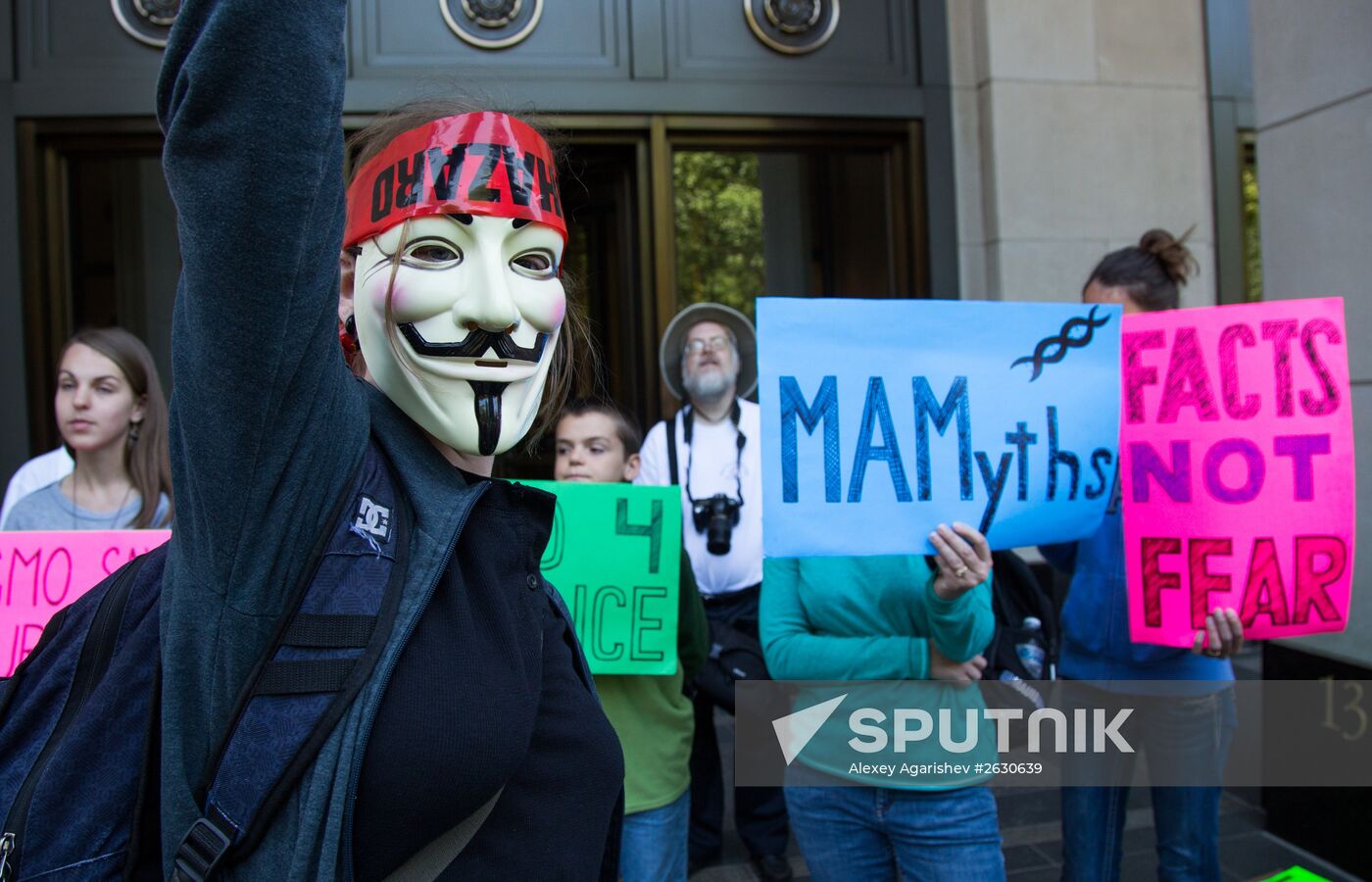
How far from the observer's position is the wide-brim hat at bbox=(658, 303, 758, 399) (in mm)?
4680

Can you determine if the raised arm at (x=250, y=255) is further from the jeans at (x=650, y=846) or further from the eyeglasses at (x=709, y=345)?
the eyeglasses at (x=709, y=345)

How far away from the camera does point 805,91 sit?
5.39 metres

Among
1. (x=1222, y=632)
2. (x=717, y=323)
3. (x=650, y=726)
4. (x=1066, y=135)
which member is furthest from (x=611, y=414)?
(x=1066, y=135)

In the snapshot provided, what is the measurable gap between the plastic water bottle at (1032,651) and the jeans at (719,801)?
1576 mm

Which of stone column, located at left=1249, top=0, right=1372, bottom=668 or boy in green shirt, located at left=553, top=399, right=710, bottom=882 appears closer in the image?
boy in green shirt, located at left=553, top=399, right=710, bottom=882

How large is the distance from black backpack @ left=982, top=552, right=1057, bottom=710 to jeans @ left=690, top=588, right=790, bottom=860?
1.49m

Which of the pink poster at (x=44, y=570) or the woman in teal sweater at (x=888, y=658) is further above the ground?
the pink poster at (x=44, y=570)

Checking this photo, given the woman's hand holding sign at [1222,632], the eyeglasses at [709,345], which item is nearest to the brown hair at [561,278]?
the woman's hand holding sign at [1222,632]

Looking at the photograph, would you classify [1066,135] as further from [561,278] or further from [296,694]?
[296,694]

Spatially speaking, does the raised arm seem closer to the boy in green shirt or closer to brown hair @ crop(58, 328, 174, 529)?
the boy in green shirt

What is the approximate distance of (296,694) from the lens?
2.93 ft

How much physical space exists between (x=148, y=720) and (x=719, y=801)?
11.1 ft

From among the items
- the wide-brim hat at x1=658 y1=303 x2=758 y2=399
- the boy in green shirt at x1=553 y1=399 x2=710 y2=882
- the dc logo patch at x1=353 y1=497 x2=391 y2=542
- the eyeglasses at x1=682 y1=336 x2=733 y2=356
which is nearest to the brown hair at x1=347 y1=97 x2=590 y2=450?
the dc logo patch at x1=353 y1=497 x2=391 y2=542

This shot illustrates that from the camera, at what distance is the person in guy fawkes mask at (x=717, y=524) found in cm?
392
